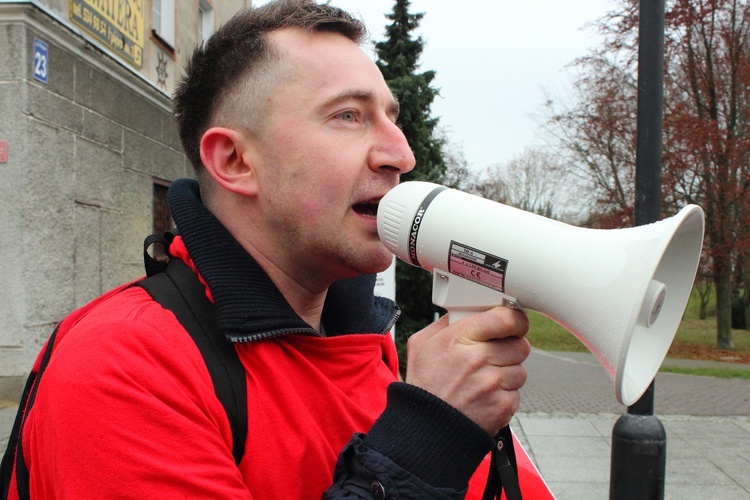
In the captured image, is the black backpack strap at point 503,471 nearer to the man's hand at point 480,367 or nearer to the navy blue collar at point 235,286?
the man's hand at point 480,367

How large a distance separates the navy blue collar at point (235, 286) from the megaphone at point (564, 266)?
293 millimetres

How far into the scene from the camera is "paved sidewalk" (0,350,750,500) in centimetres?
543

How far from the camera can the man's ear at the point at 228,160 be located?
163 cm

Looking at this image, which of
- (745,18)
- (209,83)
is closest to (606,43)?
(745,18)

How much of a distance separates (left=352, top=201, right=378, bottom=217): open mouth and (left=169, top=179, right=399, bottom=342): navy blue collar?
0.94 feet

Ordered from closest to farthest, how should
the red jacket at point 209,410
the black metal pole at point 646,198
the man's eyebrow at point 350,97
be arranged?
the red jacket at point 209,410 < the man's eyebrow at point 350,97 < the black metal pole at point 646,198

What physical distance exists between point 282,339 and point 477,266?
46cm

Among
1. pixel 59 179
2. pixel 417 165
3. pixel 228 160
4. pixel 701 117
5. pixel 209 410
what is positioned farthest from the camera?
pixel 701 117

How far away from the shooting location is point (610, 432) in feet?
23.5

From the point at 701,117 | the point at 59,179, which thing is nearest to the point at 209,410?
the point at 59,179

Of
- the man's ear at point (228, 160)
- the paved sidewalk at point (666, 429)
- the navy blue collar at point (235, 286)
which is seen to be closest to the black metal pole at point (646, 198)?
the paved sidewalk at point (666, 429)

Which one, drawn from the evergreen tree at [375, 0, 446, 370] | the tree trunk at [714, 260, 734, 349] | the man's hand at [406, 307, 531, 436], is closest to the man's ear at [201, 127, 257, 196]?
the man's hand at [406, 307, 531, 436]

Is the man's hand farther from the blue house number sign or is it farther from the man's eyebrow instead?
the blue house number sign

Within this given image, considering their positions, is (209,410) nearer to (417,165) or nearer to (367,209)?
(367,209)
